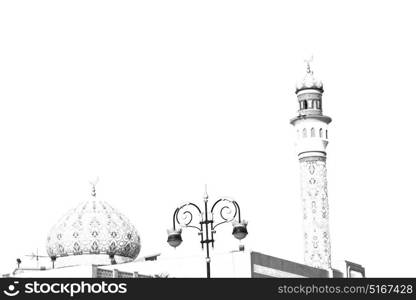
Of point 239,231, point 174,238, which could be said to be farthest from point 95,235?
point 239,231

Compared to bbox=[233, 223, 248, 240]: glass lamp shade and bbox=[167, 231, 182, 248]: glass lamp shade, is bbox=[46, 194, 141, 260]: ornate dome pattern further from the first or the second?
bbox=[233, 223, 248, 240]: glass lamp shade

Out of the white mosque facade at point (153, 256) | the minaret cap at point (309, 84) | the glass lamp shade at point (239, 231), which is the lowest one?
Answer: the glass lamp shade at point (239, 231)

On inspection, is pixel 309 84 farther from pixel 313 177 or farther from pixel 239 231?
pixel 239 231

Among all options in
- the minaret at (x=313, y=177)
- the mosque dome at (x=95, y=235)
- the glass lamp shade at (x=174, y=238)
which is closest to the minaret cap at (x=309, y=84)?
the minaret at (x=313, y=177)

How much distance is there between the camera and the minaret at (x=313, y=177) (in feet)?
182

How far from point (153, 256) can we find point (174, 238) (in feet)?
46.8

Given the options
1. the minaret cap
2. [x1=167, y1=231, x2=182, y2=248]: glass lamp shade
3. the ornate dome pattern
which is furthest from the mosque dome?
the minaret cap

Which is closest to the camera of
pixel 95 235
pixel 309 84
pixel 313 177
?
pixel 95 235

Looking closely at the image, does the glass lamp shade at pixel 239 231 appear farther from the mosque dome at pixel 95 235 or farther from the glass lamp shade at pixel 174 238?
the mosque dome at pixel 95 235

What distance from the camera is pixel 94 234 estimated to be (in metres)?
44.7

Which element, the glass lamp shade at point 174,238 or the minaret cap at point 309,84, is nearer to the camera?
the glass lamp shade at point 174,238

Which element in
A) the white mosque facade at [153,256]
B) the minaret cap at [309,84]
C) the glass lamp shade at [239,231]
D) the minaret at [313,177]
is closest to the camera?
the glass lamp shade at [239,231]

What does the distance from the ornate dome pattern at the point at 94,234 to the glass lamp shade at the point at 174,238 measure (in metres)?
13.9

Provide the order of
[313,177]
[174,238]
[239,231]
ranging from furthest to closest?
[313,177] < [174,238] < [239,231]
